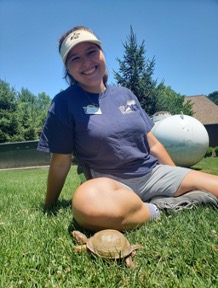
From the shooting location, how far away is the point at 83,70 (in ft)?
8.77

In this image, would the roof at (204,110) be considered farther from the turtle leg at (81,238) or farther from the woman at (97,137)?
the turtle leg at (81,238)

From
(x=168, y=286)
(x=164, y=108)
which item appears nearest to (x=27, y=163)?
(x=164, y=108)

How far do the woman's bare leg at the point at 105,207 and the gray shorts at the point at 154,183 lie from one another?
467 mm

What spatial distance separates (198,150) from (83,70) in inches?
281

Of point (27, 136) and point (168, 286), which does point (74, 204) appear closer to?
point (168, 286)

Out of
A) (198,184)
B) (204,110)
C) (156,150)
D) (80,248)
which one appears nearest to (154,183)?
(198,184)

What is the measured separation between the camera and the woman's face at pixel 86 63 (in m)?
2.65

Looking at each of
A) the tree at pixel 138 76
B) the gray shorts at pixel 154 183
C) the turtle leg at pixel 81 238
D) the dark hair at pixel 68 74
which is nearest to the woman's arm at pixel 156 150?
the gray shorts at pixel 154 183

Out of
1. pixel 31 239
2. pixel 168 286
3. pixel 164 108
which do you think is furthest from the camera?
pixel 164 108

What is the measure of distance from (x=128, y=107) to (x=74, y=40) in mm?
745

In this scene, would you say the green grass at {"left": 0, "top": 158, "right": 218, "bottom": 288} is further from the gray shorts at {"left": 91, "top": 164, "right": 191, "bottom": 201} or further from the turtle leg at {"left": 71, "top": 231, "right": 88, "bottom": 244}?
the gray shorts at {"left": 91, "top": 164, "right": 191, "bottom": 201}

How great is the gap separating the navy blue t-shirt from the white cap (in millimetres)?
368

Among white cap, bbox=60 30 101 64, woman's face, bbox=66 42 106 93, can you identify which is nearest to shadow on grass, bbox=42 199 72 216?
woman's face, bbox=66 42 106 93

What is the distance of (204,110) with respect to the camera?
32.8 m
